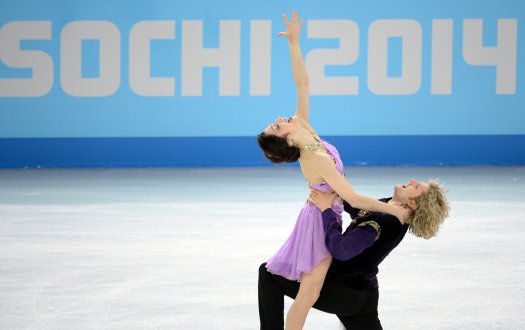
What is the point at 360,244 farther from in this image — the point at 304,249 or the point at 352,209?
the point at 352,209

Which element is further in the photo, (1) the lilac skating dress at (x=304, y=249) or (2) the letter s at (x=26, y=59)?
(2) the letter s at (x=26, y=59)

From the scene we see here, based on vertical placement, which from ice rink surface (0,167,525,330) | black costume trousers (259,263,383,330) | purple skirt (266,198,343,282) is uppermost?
purple skirt (266,198,343,282)

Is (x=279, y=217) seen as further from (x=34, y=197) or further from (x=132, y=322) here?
(x=132, y=322)

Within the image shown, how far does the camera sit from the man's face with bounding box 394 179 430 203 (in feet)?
11.3

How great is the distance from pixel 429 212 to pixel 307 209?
17.8 inches

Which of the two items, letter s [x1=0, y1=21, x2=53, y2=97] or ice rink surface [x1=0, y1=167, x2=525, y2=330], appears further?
letter s [x1=0, y1=21, x2=53, y2=97]

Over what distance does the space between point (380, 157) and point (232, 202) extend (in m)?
3.98

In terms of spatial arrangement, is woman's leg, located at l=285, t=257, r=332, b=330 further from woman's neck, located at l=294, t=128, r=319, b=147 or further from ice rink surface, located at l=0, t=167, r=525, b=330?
ice rink surface, located at l=0, t=167, r=525, b=330

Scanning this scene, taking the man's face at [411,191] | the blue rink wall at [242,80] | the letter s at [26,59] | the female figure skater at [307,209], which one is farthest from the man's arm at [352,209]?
the letter s at [26,59]

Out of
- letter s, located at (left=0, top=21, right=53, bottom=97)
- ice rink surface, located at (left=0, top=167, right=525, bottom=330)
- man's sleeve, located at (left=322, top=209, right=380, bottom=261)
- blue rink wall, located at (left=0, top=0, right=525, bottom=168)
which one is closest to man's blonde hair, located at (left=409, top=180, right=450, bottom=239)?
man's sleeve, located at (left=322, top=209, right=380, bottom=261)

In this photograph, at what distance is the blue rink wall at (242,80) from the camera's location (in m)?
11.6

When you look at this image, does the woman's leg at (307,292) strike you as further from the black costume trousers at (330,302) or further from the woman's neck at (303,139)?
the woman's neck at (303,139)

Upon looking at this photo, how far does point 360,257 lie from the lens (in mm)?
3455

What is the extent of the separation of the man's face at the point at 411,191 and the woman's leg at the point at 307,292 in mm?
351
